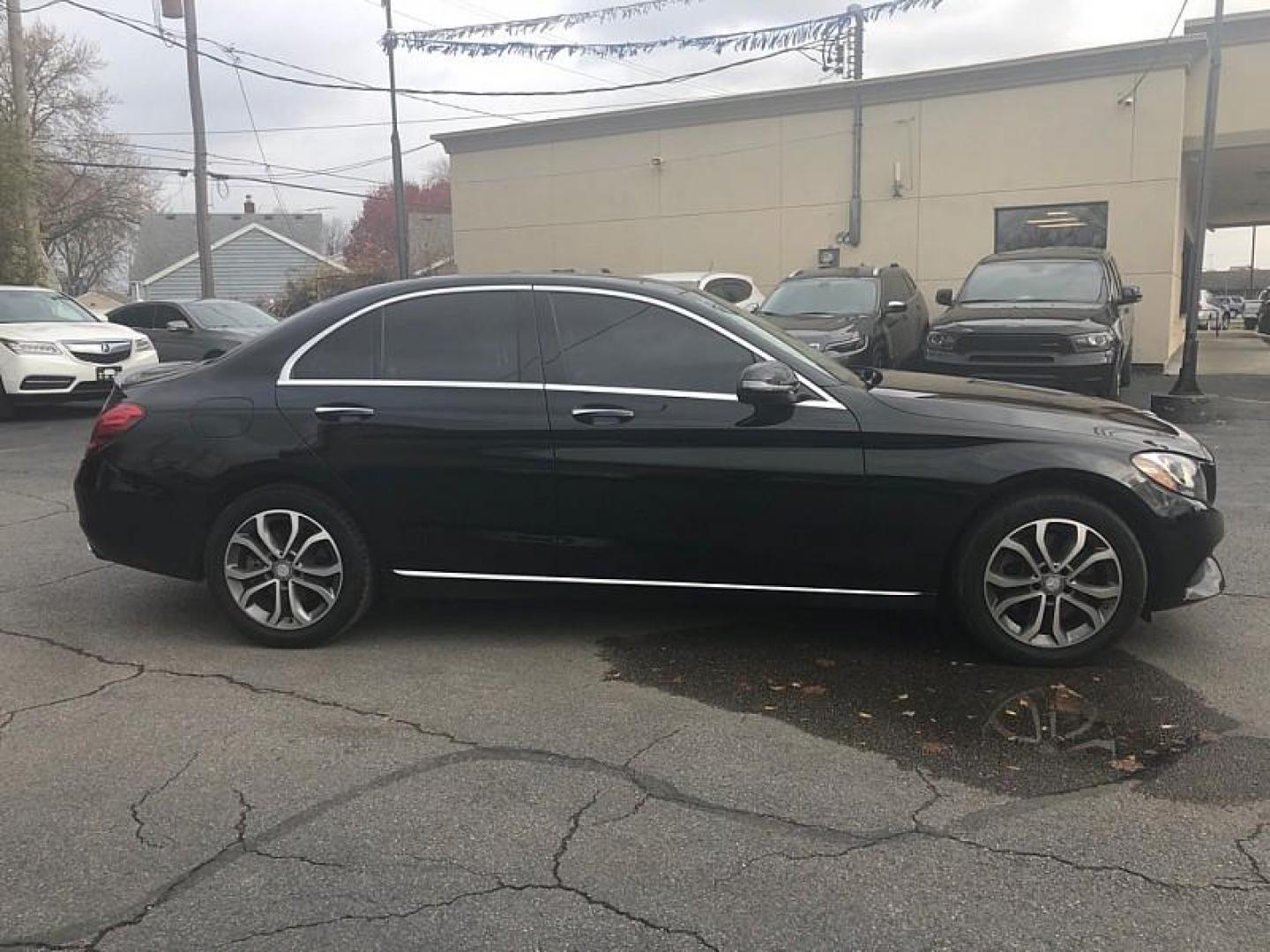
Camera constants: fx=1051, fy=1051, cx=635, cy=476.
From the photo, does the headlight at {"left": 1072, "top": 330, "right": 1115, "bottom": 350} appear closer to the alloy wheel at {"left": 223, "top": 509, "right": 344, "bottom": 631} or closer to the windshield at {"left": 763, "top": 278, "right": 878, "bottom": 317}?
the windshield at {"left": 763, "top": 278, "right": 878, "bottom": 317}

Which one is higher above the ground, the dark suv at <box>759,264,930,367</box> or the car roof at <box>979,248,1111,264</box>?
the car roof at <box>979,248,1111,264</box>

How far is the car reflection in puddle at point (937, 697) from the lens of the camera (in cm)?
348

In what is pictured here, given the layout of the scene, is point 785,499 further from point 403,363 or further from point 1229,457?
point 1229,457

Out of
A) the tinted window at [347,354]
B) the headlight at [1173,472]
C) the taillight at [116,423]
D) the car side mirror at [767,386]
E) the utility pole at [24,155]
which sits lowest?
the headlight at [1173,472]

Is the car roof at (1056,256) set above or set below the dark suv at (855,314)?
above

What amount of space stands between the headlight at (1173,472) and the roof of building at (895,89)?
14.2 meters

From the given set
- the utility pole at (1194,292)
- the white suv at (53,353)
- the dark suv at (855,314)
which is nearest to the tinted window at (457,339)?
the dark suv at (855,314)

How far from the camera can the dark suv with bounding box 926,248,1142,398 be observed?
393 inches

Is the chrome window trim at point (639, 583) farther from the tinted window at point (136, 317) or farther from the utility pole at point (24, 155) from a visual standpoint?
the utility pole at point (24, 155)

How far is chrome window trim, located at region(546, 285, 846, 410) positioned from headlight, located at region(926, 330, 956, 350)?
6585 mm

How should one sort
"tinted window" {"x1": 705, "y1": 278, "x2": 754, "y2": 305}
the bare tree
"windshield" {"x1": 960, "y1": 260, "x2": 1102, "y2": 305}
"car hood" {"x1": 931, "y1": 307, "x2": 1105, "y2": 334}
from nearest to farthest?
"car hood" {"x1": 931, "y1": 307, "x2": 1105, "y2": 334}, "windshield" {"x1": 960, "y1": 260, "x2": 1102, "y2": 305}, "tinted window" {"x1": 705, "y1": 278, "x2": 754, "y2": 305}, the bare tree

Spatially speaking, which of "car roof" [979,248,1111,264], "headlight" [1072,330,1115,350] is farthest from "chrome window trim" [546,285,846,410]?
"car roof" [979,248,1111,264]

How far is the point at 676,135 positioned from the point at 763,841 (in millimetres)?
18394

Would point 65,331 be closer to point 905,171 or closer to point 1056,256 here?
point 1056,256
